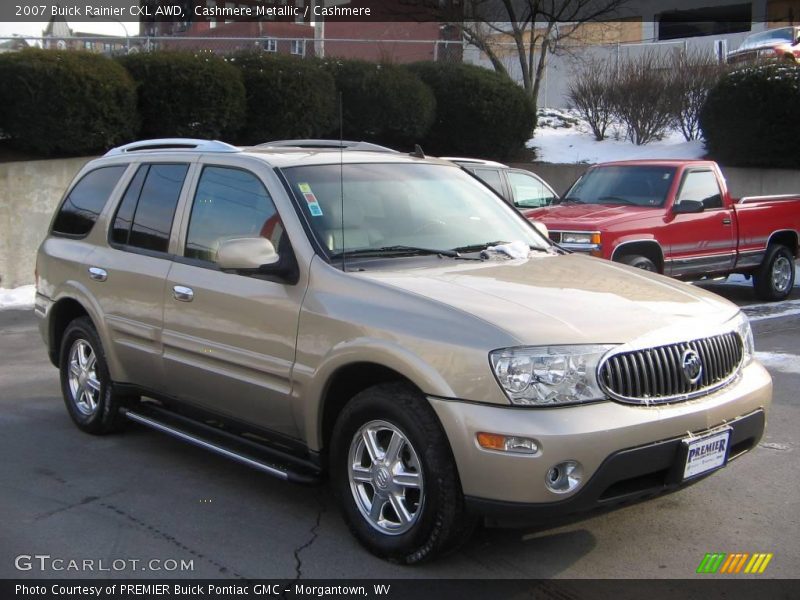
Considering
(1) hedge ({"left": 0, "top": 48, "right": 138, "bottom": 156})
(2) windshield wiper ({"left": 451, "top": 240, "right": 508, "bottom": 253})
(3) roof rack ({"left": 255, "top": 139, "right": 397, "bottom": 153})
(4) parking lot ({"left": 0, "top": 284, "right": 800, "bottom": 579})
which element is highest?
(1) hedge ({"left": 0, "top": 48, "right": 138, "bottom": 156})

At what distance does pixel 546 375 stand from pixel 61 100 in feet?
40.1

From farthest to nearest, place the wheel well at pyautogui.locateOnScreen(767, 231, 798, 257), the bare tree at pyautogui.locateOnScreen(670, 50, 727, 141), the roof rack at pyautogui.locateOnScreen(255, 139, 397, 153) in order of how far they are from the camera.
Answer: the bare tree at pyautogui.locateOnScreen(670, 50, 727, 141) < the wheel well at pyautogui.locateOnScreen(767, 231, 798, 257) < the roof rack at pyautogui.locateOnScreen(255, 139, 397, 153)

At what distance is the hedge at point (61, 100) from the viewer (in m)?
13.9

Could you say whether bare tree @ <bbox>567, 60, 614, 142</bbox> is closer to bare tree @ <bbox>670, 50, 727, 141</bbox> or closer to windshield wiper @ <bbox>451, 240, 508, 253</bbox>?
bare tree @ <bbox>670, 50, 727, 141</bbox>

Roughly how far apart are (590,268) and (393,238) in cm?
107

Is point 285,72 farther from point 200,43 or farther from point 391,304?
point 391,304

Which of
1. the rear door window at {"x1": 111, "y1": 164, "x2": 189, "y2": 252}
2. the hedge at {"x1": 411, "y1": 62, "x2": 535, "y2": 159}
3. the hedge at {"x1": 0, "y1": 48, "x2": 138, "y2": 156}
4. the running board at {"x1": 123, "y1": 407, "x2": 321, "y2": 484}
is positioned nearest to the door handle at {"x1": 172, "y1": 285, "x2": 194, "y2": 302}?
the rear door window at {"x1": 111, "y1": 164, "x2": 189, "y2": 252}

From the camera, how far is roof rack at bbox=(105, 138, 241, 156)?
5504 mm

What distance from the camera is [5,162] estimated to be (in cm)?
1412

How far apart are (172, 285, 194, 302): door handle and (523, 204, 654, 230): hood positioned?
208 inches

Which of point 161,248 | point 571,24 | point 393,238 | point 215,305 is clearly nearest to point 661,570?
point 393,238

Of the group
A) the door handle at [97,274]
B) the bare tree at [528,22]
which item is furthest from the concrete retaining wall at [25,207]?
the bare tree at [528,22]

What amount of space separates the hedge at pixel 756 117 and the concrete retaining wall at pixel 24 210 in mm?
12016

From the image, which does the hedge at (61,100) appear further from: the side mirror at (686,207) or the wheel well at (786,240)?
the wheel well at (786,240)
